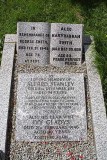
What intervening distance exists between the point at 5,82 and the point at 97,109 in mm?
1441

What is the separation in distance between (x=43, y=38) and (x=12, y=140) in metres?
1.87

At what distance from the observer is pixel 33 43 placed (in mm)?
6254

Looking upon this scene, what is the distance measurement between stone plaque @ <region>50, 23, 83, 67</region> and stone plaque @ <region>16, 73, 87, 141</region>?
40cm

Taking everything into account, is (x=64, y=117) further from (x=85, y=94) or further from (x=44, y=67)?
(x=44, y=67)

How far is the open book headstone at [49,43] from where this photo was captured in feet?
20.3

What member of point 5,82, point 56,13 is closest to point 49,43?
point 5,82

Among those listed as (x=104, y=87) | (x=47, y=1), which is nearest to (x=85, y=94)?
(x=104, y=87)

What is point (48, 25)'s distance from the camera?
6.20 m

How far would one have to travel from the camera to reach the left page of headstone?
6.20 meters

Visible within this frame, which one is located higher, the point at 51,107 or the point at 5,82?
the point at 5,82

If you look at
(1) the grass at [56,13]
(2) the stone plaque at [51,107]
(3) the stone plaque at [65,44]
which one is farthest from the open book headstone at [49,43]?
(1) the grass at [56,13]

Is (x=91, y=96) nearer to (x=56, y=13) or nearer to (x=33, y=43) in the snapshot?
(x=33, y=43)

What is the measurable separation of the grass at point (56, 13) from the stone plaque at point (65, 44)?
94cm

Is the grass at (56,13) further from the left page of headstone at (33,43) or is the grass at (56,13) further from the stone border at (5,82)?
the left page of headstone at (33,43)
